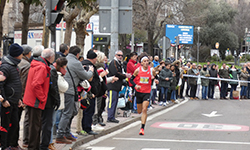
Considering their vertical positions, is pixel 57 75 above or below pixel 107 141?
above

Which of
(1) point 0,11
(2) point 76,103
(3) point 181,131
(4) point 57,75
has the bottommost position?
(3) point 181,131

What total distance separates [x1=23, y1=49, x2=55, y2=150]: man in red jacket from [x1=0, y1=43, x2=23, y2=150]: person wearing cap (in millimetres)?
235

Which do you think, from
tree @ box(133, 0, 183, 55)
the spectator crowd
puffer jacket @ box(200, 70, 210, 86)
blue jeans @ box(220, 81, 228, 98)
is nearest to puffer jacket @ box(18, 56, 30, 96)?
the spectator crowd

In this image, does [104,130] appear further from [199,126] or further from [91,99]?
[199,126]

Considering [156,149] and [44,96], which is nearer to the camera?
[44,96]

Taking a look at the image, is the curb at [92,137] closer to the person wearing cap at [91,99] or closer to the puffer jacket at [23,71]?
the person wearing cap at [91,99]

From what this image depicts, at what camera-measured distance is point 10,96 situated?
7578 millimetres

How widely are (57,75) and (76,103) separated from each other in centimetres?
155

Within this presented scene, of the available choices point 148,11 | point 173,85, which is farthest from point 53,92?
point 148,11

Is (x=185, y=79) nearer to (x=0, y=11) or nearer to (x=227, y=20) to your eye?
(x=0, y=11)

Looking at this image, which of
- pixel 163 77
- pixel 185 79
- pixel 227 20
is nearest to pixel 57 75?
pixel 163 77

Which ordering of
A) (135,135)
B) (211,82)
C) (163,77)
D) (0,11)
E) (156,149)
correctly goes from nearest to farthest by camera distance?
Answer: (156,149)
(135,135)
(0,11)
(163,77)
(211,82)

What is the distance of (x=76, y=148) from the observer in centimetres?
888

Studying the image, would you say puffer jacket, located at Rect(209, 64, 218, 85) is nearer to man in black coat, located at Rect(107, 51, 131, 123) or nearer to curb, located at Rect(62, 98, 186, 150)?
curb, located at Rect(62, 98, 186, 150)
